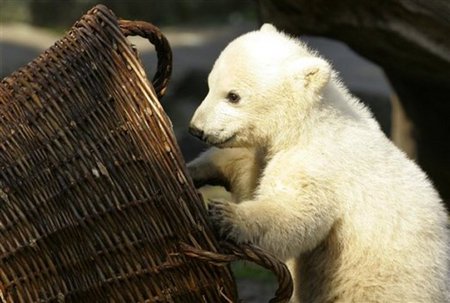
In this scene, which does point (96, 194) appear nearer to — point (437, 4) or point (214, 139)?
point (214, 139)

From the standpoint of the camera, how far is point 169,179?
2.66 metres

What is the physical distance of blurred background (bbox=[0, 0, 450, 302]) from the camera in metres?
4.52

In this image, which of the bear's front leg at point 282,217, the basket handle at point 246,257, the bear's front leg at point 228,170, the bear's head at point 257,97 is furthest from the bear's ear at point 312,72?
the basket handle at point 246,257

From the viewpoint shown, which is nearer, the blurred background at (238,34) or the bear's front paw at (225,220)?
→ the bear's front paw at (225,220)

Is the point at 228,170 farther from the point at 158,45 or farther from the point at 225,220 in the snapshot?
the point at 225,220

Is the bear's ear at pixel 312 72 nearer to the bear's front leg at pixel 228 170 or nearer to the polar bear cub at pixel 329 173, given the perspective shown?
the polar bear cub at pixel 329 173

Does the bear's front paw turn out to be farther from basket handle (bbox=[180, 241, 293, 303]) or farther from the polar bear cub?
the polar bear cub

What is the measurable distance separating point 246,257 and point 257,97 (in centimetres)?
70

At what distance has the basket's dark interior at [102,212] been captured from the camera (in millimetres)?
Answer: 2643

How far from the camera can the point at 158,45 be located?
3.43 m

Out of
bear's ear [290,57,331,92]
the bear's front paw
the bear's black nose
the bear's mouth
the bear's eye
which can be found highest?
bear's ear [290,57,331,92]

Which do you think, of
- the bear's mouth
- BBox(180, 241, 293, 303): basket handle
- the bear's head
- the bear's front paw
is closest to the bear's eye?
the bear's head

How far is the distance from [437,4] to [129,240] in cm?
201

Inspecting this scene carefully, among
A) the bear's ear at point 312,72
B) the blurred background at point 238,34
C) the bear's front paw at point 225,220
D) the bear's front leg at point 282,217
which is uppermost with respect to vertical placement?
the bear's ear at point 312,72
